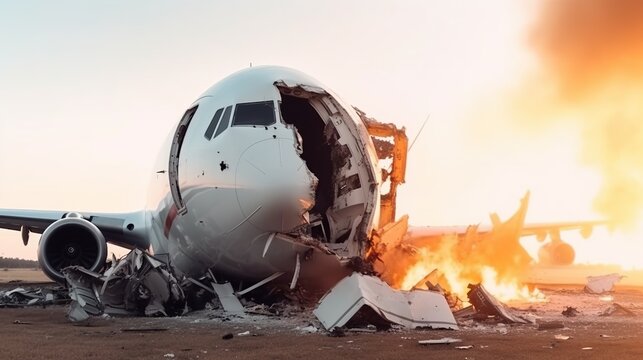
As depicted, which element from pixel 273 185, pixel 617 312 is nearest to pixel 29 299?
pixel 273 185

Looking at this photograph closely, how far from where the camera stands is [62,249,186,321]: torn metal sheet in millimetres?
10656

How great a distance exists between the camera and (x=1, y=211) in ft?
61.5

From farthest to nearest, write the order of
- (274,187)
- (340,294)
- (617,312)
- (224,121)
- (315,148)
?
(315,148) < (617,312) < (224,121) < (274,187) < (340,294)

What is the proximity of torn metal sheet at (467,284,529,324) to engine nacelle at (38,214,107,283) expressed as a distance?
333 inches

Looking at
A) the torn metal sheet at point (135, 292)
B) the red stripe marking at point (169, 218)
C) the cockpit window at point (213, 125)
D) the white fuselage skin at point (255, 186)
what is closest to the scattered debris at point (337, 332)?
the white fuselage skin at point (255, 186)

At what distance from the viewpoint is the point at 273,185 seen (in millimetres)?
9086

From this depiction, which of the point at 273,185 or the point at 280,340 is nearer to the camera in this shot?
the point at 280,340

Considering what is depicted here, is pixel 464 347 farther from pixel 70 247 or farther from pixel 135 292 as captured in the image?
pixel 70 247

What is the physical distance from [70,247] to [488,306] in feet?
31.6

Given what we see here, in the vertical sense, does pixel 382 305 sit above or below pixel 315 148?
below

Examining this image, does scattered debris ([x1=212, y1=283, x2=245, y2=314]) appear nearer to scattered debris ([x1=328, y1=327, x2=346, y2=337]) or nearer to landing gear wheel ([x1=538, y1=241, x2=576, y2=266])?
scattered debris ([x1=328, y1=327, x2=346, y2=337])

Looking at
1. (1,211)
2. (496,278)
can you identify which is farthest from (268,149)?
(1,211)

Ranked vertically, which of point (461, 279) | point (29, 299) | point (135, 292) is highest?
point (135, 292)

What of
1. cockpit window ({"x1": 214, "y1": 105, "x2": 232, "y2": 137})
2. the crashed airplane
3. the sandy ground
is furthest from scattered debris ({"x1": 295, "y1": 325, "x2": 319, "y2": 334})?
the sandy ground
